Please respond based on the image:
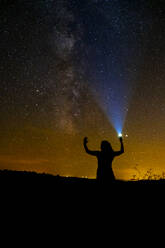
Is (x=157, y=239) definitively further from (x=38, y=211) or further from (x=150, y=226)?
(x=38, y=211)

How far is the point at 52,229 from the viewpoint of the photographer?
435 centimetres

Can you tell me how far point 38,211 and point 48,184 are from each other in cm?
148

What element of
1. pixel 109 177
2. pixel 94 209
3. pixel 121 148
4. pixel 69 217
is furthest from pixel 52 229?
pixel 121 148

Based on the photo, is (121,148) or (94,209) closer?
(94,209)

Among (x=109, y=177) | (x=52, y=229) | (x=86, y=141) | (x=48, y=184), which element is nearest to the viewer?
(x=52, y=229)

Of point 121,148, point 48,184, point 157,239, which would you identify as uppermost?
point 121,148

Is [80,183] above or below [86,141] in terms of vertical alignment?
below

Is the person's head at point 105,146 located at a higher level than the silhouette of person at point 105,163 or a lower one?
higher

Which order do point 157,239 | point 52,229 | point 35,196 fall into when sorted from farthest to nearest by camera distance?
point 35,196
point 52,229
point 157,239

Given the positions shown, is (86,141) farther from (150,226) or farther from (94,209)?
(150,226)

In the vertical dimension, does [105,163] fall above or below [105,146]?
below

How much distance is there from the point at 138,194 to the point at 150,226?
1.41 metres

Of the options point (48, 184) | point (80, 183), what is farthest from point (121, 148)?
point (48, 184)

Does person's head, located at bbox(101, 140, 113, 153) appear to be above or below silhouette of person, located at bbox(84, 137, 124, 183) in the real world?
above
